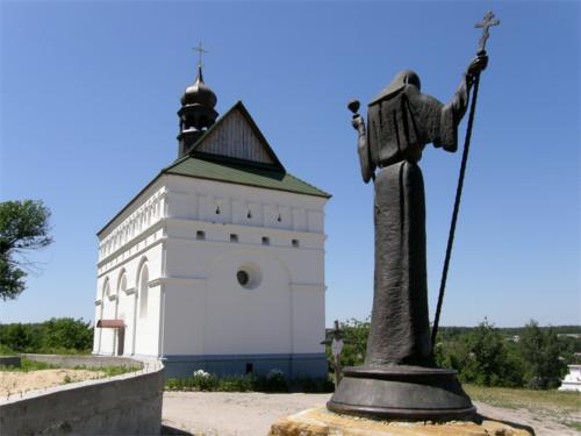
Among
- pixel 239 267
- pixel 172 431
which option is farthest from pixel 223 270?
pixel 172 431

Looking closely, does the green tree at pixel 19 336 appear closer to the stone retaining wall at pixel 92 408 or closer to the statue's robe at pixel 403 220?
the stone retaining wall at pixel 92 408

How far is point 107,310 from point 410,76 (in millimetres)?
28282

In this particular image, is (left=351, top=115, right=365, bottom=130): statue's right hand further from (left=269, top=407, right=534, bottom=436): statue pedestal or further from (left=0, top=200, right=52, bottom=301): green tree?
(left=0, top=200, right=52, bottom=301): green tree

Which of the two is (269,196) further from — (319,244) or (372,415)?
(372,415)

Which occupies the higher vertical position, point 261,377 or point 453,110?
point 453,110

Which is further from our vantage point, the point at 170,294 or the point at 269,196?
the point at 269,196

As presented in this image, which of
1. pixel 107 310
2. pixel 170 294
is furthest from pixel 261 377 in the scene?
pixel 107 310

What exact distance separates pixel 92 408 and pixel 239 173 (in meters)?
17.7

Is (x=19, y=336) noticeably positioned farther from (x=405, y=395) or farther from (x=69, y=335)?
(x=405, y=395)

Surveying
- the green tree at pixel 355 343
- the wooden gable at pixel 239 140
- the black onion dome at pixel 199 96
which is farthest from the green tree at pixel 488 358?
the black onion dome at pixel 199 96

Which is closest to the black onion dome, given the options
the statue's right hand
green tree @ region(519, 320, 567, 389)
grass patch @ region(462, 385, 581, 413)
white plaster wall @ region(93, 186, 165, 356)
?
white plaster wall @ region(93, 186, 165, 356)

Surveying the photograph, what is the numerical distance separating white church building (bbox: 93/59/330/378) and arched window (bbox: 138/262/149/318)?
0.04m

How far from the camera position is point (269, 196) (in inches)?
953

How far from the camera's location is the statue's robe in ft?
14.0
